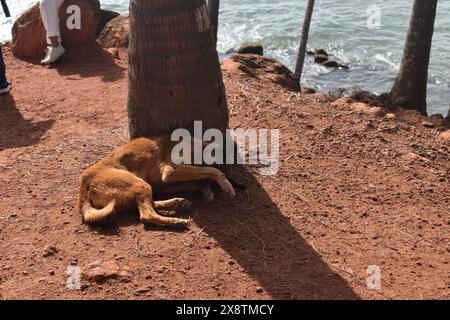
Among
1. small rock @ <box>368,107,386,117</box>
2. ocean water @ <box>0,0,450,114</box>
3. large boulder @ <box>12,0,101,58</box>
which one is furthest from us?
ocean water @ <box>0,0,450,114</box>

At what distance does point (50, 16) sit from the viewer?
395 inches

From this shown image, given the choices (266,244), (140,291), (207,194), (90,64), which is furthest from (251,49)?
(140,291)

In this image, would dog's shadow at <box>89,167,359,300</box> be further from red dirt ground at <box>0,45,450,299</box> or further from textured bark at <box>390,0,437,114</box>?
textured bark at <box>390,0,437,114</box>

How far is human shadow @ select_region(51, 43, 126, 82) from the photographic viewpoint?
990 cm

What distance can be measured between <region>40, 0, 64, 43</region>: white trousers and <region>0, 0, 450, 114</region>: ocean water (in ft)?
18.6

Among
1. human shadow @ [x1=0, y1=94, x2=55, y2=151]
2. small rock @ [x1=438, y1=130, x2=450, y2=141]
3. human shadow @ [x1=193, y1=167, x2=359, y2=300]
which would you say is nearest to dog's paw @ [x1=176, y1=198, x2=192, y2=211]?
human shadow @ [x1=193, y1=167, x2=359, y2=300]

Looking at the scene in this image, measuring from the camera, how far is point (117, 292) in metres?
4.04

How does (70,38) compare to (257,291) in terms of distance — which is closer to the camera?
(257,291)

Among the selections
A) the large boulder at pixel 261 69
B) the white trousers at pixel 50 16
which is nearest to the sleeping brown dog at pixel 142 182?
the large boulder at pixel 261 69

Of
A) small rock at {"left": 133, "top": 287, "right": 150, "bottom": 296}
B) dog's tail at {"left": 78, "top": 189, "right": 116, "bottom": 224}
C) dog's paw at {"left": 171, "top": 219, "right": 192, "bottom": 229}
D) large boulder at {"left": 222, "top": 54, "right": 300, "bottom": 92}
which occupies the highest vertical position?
large boulder at {"left": 222, "top": 54, "right": 300, "bottom": 92}

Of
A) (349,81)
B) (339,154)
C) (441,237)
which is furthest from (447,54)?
(441,237)

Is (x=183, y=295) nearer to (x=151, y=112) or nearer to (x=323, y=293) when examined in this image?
(x=323, y=293)

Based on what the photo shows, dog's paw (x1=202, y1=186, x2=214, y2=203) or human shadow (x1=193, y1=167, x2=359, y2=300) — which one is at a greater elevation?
dog's paw (x1=202, y1=186, x2=214, y2=203)
